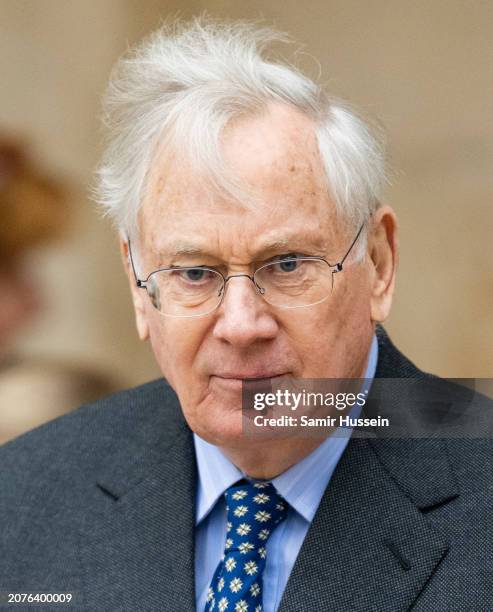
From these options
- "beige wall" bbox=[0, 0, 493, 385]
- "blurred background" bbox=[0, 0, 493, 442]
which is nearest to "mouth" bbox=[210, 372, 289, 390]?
"beige wall" bbox=[0, 0, 493, 385]

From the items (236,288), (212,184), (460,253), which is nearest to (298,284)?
(236,288)

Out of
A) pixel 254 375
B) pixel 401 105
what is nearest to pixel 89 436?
pixel 254 375

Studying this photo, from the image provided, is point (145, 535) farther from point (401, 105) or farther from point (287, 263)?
point (401, 105)

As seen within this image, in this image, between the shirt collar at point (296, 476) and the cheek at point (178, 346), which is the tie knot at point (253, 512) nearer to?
the shirt collar at point (296, 476)

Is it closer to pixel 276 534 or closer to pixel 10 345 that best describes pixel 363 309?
pixel 276 534

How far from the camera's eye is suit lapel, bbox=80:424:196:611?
254 cm

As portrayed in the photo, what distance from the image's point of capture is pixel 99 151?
16.5ft

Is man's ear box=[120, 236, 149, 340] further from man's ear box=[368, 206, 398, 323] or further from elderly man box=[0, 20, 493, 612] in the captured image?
man's ear box=[368, 206, 398, 323]

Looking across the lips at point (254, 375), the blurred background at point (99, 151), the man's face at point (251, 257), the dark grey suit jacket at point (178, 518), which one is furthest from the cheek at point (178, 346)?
the blurred background at point (99, 151)

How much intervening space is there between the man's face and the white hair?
0.04 meters

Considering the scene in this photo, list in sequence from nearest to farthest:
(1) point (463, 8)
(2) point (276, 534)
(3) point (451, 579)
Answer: (3) point (451, 579), (2) point (276, 534), (1) point (463, 8)

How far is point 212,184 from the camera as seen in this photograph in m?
2.37

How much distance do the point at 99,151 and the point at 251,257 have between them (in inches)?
109

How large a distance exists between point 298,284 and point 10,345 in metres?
2.93
